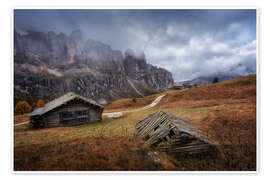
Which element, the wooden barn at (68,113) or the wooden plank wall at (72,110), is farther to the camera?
the wooden plank wall at (72,110)

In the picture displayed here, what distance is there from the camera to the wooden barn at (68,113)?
8.56 m

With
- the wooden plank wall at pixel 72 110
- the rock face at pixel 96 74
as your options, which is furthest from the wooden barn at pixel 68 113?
the rock face at pixel 96 74

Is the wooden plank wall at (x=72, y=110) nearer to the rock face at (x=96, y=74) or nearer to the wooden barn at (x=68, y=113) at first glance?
the wooden barn at (x=68, y=113)

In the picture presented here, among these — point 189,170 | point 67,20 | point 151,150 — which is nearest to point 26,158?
point 151,150

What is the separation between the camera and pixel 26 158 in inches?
168

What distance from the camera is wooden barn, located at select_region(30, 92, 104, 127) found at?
8562mm

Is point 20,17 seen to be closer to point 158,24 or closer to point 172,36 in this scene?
point 158,24

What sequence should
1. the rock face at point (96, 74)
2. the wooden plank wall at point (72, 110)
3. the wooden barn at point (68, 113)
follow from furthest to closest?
1. the rock face at point (96, 74)
2. the wooden plank wall at point (72, 110)
3. the wooden barn at point (68, 113)

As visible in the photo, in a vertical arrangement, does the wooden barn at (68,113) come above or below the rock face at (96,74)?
below

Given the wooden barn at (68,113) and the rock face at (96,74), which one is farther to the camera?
the rock face at (96,74)

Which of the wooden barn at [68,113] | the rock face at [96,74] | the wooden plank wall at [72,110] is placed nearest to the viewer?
the wooden barn at [68,113]
